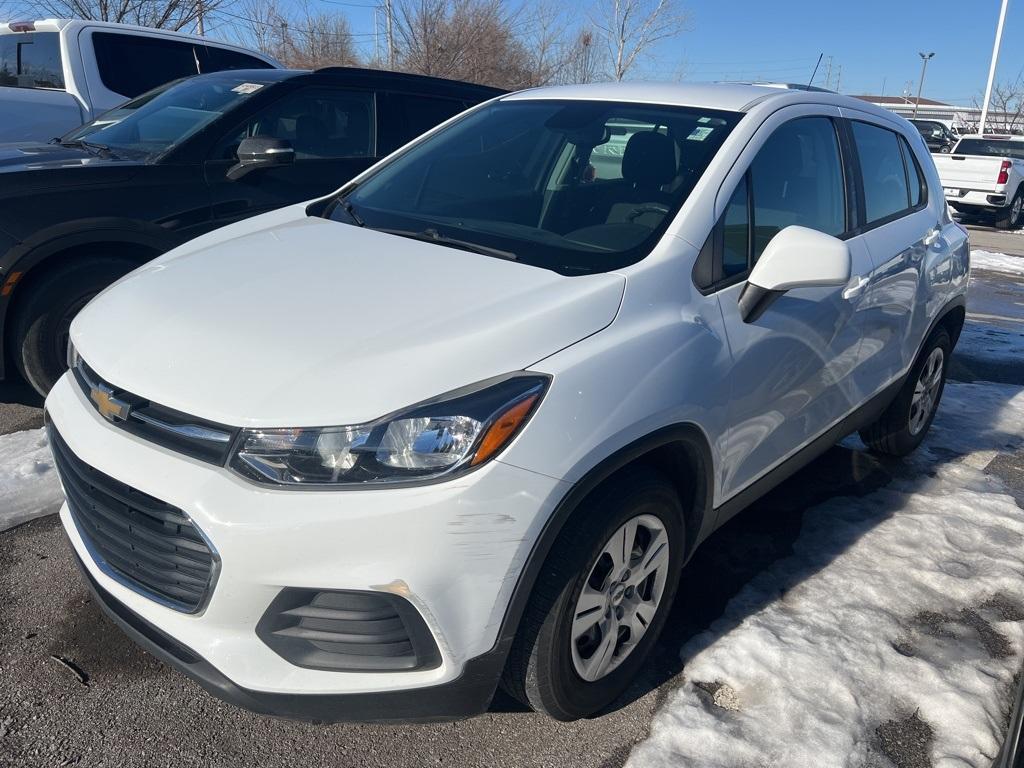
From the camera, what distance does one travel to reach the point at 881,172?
3.71m

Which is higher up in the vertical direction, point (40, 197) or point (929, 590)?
point (40, 197)

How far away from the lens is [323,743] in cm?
231

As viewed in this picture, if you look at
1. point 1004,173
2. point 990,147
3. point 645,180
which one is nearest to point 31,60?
point 645,180

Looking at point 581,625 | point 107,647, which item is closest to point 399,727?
point 581,625

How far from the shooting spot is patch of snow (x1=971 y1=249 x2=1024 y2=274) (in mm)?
10945

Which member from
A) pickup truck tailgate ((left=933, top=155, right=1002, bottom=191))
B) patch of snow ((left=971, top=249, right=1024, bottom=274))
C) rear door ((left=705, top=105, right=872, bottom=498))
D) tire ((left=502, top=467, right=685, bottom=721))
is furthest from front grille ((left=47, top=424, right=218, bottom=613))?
pickup truck tailgate ((left=933, top=155, right=1002, bottom=191))

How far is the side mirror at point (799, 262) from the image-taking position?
2.50 m

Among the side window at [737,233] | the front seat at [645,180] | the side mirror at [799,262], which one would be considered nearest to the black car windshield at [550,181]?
the front seat at [645,180]

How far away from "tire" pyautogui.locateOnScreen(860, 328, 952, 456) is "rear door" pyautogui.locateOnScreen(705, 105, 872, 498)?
0.82m

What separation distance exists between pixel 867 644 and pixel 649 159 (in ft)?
5.89

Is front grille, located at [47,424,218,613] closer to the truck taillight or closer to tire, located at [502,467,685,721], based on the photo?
tire, located at [502,467,685,721]

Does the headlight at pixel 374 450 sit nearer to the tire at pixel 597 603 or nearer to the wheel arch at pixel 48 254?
the tire at pixel 597 603

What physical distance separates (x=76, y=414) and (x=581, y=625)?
1462 mm

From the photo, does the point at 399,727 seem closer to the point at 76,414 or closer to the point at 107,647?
the point at 107,647
